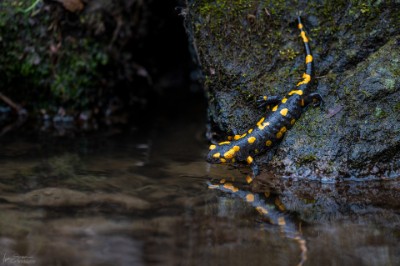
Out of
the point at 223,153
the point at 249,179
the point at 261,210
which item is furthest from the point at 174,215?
the point at 223,153

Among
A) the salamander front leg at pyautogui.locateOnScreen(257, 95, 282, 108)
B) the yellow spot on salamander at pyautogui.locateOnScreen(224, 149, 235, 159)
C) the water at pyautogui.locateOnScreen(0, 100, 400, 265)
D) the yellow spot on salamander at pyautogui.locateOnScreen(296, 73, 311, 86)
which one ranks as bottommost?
the water at pyautogui.locateOnScreen(0, 100, 400, 265)

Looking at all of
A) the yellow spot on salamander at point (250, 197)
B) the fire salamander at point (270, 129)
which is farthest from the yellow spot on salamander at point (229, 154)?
the yellow spot on salamander at point (250, 197)

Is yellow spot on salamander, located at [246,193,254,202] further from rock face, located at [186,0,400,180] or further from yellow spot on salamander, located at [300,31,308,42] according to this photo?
yellow spot on salamander, located at [300,31,308,42]

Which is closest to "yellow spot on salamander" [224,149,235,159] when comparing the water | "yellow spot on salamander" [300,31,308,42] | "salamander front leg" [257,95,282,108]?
the water

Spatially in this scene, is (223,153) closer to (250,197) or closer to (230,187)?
(230,187)

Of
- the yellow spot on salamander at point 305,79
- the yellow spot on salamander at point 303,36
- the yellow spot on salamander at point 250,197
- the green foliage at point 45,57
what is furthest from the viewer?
the green foliage at point 45,57

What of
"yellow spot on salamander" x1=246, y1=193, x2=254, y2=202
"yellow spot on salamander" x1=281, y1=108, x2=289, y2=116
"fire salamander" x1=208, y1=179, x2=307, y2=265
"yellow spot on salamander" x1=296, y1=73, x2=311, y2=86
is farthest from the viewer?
"yellow spot on salamander" x1=296, y1=73, x2=311, y2=86

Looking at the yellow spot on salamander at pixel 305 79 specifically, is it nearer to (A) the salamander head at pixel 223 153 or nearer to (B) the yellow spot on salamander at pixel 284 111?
(B) the yellow spot on salamander at pixel 284 111
